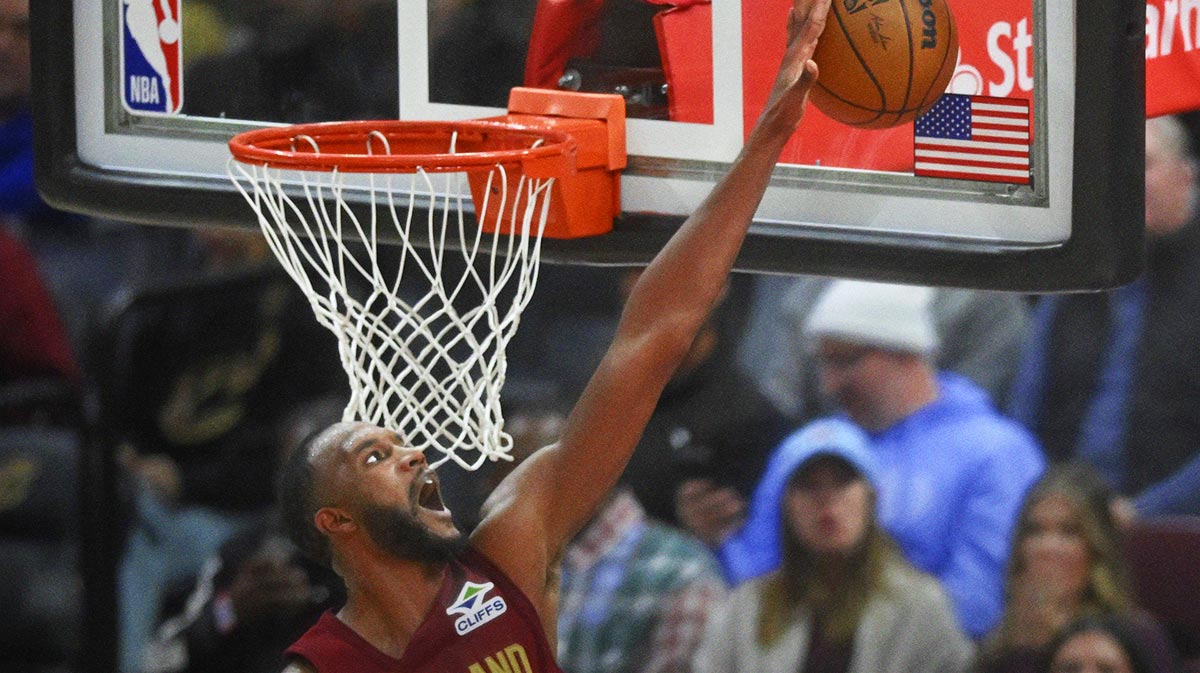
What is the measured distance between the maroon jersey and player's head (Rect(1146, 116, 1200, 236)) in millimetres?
1961

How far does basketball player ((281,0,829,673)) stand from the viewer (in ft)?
9.03

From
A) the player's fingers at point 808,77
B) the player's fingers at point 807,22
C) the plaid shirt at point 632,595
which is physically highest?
the player's fingers at point 807,22

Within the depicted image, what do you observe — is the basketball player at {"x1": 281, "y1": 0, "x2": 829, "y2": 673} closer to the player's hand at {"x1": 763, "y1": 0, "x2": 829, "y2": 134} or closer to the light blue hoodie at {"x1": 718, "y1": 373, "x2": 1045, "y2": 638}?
the player's hand at {"x1": 763, "y1": 0, "x2": 829, "y2": 134}

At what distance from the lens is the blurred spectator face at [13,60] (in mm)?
5496

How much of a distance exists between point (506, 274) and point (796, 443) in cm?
162

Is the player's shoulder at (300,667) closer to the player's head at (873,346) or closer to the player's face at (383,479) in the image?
the player's face at (383,479)

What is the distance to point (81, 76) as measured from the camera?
363cm

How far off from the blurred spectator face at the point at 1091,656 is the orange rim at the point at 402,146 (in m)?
1.75

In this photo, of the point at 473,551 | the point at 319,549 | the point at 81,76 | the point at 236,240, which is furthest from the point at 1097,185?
the point at 236,240

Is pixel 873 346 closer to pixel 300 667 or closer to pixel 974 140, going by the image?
pixel 974 140

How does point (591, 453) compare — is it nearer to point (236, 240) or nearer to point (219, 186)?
point (219, 186)

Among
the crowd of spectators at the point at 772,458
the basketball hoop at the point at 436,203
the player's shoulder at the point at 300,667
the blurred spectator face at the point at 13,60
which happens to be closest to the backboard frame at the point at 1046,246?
the basketball hoop at the point at 436,203

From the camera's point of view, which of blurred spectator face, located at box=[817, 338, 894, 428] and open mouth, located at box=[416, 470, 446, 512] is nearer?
open mouth, located at box=[416, 470, 446, 512]

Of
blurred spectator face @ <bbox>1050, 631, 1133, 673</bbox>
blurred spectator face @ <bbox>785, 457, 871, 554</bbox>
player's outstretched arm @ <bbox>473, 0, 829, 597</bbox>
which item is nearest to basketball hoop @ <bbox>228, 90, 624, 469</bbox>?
player's outstretched arm @ <bbox>473, 0, 829, 597</bbox>
